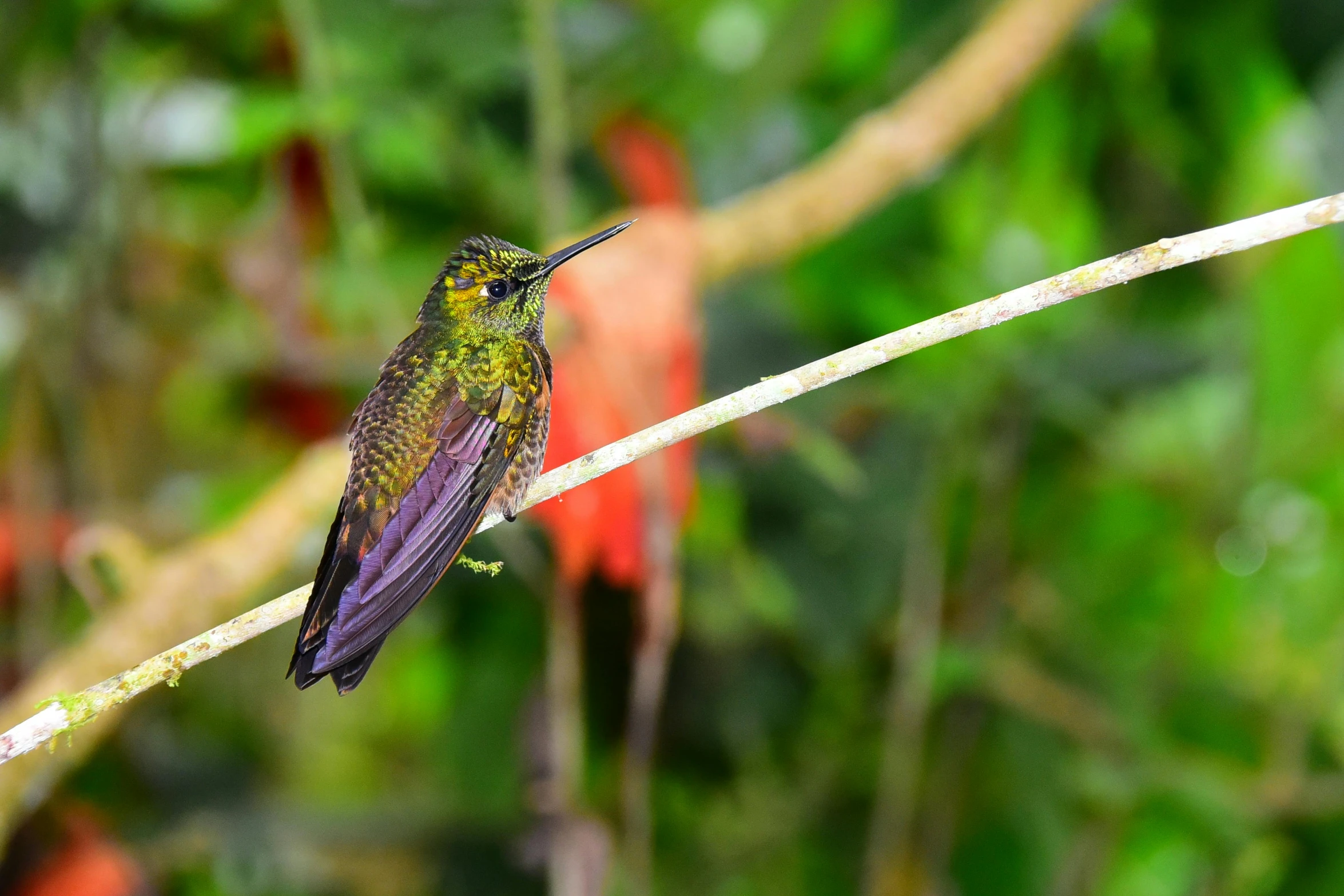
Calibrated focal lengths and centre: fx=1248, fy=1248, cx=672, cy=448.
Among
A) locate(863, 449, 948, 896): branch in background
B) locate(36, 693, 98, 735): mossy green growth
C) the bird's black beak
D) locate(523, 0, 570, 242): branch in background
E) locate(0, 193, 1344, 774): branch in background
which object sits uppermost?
locate(523, 0, 570, 242): branch in background

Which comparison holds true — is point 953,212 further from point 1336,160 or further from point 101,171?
point 101,171

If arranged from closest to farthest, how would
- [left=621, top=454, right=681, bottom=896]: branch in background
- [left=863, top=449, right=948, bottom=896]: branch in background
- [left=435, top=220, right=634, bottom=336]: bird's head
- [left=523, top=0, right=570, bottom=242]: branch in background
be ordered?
[left=435, top=220, right=634, bottom=336]: bird's head
[left=621, top=454, right=681, bottom=896]: branch in background
[left=523, top=0, right=570, bottom=242]: branch in background
[left=863, top=449, right=948, bottom=896]: branch in background

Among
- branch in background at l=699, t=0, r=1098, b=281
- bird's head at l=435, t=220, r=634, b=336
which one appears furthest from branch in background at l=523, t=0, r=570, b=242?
bird's head at l=435, t=220, r=634, b=336

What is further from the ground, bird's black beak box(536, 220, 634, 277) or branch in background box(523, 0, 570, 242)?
branch in background box(523, 0, 570, 242)

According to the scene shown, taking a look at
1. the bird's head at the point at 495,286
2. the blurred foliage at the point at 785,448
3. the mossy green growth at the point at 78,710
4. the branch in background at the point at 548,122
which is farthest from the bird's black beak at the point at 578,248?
the blurred foliage at the point at 785,448

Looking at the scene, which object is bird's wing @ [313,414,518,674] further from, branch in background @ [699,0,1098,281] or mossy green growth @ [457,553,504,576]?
branch in background @ [699,0,1098,281]

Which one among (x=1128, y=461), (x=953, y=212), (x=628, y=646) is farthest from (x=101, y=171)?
(x=1128, y=461)

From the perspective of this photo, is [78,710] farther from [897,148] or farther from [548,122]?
[897,148]

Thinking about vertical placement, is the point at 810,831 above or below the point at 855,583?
below

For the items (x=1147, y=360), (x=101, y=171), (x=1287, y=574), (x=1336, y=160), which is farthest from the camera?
(x=1287, y=574)
